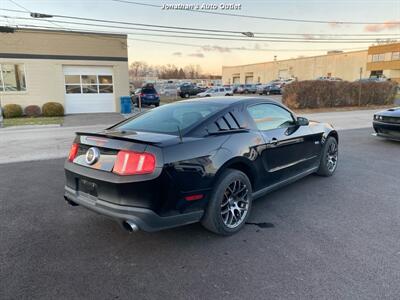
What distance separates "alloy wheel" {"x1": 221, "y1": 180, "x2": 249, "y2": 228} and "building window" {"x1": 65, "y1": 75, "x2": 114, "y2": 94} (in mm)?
17097

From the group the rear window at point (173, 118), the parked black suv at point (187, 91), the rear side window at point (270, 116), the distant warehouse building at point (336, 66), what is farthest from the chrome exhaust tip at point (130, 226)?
the distant warehouse building at point (336, 66)

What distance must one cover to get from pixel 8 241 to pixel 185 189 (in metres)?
2.08

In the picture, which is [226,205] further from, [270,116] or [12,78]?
[12,78]

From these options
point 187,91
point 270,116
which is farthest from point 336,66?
point 270,116

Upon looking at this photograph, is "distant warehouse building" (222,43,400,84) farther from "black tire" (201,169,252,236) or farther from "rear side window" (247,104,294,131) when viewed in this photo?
"black tire" (201,169,252,236)

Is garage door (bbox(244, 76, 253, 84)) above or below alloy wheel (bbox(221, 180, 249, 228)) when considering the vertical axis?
above

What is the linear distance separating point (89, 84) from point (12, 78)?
166 inches

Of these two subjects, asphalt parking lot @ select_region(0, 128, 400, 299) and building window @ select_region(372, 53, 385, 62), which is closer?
asphalt parking lot @ select_region(0, 128, 400, 299)

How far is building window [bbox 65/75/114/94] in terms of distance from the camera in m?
18.0

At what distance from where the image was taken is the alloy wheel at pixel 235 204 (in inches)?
130

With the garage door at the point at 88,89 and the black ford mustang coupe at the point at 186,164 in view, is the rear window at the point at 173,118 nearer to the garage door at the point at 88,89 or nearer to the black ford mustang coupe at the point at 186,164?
the black ford mustang coupe at the point at 186,164

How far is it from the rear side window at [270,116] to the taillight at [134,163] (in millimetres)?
1678

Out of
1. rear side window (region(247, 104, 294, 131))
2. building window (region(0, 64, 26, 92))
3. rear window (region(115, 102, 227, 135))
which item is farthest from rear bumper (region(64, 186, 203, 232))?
building window (region(0, 64, 26, 92))

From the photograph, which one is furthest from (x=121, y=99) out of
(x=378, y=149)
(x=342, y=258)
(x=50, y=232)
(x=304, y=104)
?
(x=342, y=258)
